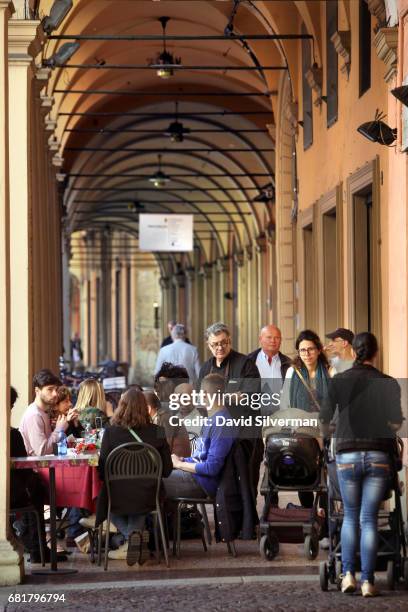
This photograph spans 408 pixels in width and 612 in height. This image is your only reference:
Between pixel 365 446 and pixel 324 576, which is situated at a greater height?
pixel 365 446

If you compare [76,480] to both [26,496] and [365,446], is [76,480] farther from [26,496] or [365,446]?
[365,446]

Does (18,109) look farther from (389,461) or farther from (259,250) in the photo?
(259,250)

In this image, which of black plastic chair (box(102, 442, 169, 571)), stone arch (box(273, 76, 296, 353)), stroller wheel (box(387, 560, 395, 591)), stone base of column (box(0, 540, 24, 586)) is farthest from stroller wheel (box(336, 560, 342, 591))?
stone arch (box(273, 76, 296, 353))

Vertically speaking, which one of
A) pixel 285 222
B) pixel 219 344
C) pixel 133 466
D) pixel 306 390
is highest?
pixel 285 222

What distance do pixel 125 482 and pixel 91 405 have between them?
1.65 meters

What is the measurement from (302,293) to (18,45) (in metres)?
8.01

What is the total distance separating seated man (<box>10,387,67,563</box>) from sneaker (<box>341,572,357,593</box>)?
2.41 metres

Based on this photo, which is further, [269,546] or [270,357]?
[270,357]

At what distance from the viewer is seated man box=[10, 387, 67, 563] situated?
364 inches

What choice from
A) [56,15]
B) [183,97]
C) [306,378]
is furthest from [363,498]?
[183,97]

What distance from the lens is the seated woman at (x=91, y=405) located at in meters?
10.6

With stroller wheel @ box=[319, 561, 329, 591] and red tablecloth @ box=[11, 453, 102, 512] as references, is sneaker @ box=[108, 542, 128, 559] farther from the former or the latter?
stroller wheel @ box=[319, 561, 329, 591]

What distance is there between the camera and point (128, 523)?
374 inches

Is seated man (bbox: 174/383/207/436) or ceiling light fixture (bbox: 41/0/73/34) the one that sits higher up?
ceiling light fixture (bbox: 41/0/73/34)
